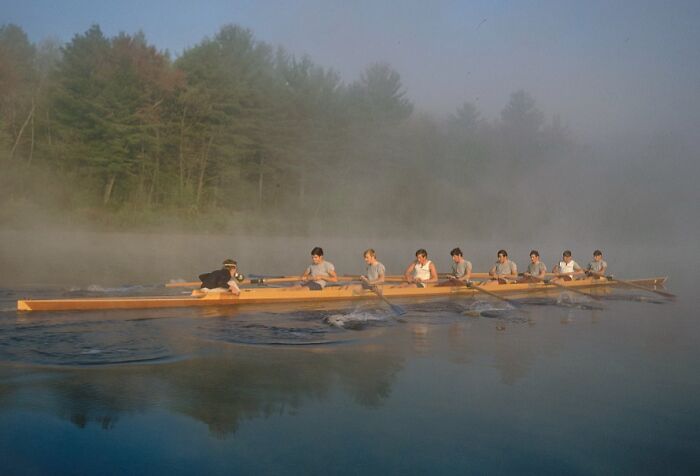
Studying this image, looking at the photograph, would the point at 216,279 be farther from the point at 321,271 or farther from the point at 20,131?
the point at 20,131

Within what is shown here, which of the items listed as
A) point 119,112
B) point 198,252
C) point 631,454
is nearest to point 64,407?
point 631,454

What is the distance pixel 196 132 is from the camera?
38406 mm

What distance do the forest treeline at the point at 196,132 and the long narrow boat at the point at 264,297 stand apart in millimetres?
25149

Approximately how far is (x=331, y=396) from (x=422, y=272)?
9.43 m

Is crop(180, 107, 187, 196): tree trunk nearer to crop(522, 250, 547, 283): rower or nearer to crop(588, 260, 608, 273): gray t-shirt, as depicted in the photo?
crop(522, 250, 547, 283): rower

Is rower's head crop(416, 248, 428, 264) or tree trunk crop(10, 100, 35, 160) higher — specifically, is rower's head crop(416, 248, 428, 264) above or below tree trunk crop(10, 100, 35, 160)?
below

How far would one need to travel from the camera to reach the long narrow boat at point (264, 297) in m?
11.2

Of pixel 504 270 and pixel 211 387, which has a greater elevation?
pixel 504 270

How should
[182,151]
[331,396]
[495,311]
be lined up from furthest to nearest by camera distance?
[182,151] → [495,311] → [331,396]

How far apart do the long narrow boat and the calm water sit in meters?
0.31

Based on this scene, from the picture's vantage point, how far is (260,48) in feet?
135

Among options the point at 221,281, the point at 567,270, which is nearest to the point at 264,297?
the point at 221,281

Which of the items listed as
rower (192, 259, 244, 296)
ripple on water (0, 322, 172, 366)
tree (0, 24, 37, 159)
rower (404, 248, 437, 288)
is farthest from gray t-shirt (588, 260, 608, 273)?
tree (0, 24, 37, 159)

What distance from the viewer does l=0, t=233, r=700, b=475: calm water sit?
18.6 ft
